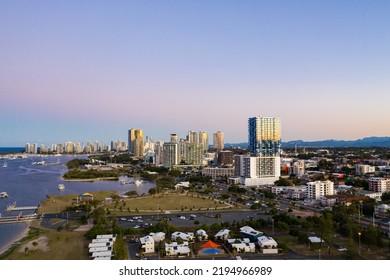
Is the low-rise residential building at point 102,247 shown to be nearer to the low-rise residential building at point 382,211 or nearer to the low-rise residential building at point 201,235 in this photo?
the low-rise residential building at point 201,235

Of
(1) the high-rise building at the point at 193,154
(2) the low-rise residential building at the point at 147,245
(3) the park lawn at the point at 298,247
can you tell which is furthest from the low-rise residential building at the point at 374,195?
(1) the high-rise building at the point at 193,154

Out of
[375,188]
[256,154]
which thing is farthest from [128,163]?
[375,188]

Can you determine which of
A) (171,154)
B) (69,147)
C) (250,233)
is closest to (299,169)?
(171,154)

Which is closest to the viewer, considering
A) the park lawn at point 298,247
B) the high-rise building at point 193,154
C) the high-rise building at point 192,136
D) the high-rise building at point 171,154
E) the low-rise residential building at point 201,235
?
the park lawn at point 298,247

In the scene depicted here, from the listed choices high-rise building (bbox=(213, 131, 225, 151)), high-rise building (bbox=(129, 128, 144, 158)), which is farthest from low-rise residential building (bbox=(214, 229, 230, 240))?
high-rise building (bbox=(213, 131, 225, 151))
